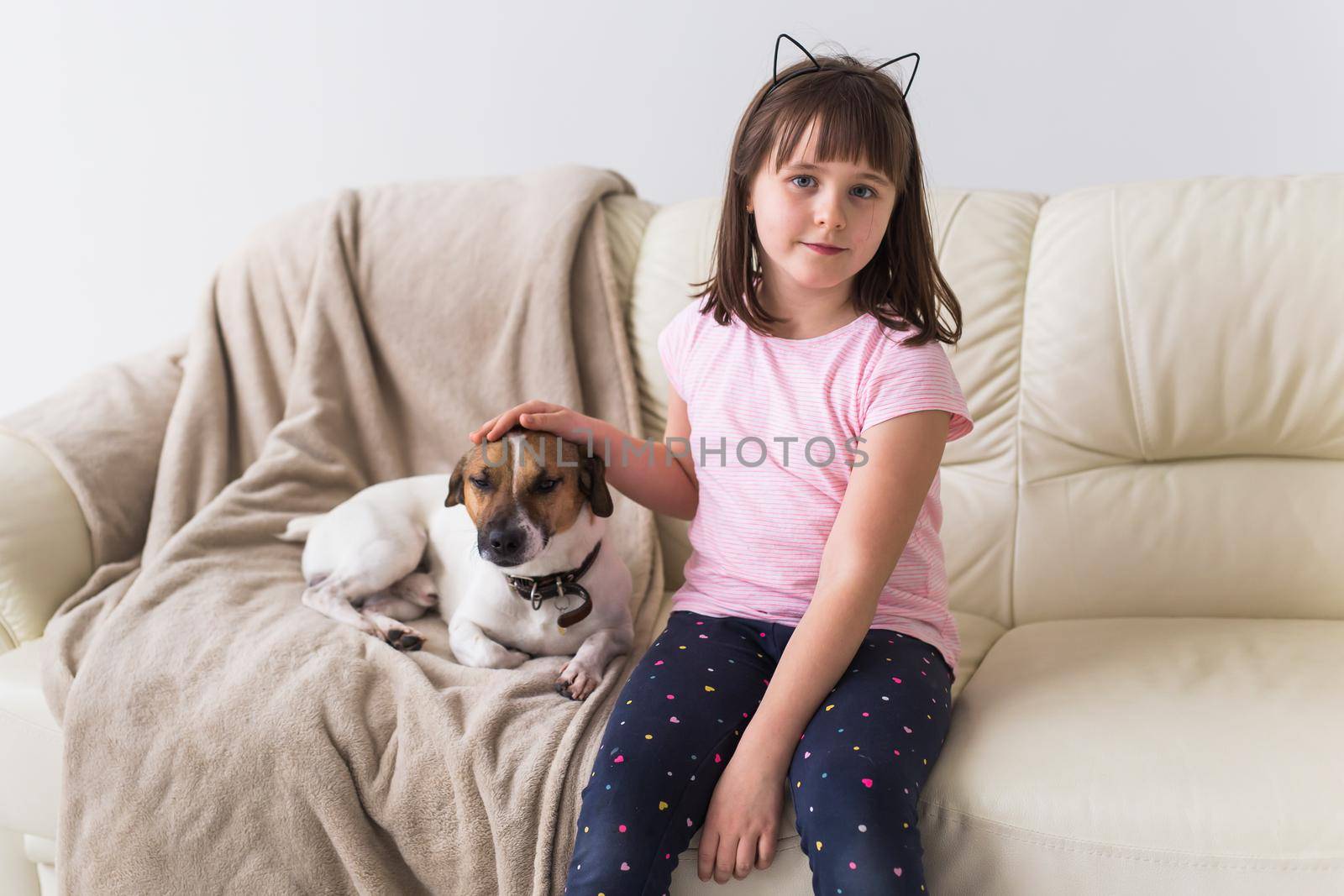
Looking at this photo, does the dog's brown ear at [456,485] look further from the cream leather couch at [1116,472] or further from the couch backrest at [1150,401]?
the couch backrest at [1150,401]

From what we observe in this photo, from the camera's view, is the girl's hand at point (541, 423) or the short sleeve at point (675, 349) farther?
the short sleeve at point (675, 349)

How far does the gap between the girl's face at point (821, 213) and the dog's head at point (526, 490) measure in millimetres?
495

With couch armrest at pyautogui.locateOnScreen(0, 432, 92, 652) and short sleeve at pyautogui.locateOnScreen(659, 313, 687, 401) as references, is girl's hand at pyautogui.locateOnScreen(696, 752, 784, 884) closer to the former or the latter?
short sleeve at pyautogui.locateOnScreen(659, 313, 687, 401)

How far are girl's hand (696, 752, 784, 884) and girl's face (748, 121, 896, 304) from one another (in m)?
0.73

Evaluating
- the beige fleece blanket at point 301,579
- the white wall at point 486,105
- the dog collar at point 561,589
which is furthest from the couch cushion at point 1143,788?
the white wall at point 486,105

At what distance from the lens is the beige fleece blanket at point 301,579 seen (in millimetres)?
1526

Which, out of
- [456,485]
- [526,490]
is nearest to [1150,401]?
[526,490]

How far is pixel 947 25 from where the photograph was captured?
2.49m

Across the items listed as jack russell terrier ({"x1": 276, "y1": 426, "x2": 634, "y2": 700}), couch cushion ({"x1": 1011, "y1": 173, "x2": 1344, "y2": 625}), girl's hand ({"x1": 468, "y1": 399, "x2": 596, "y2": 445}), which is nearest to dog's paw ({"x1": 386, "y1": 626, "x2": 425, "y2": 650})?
Answer: jack russell terrier ({"x1": 276, "y1": 426, "x2": 634, "y2": 700})

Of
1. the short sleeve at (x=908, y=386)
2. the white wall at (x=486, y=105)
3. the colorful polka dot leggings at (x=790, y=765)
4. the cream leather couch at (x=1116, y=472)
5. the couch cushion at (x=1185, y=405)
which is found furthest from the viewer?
the white wall at (x=486, y=105)

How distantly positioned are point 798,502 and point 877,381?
0.23 m

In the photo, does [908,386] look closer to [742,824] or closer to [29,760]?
[742,824]

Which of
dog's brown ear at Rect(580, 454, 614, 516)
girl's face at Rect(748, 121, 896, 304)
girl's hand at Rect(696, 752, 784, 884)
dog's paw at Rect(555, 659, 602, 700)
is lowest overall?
dog's paw at Rect(555, 659, 602, 700)

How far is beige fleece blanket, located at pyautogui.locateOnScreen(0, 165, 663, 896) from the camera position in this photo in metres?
1.53
